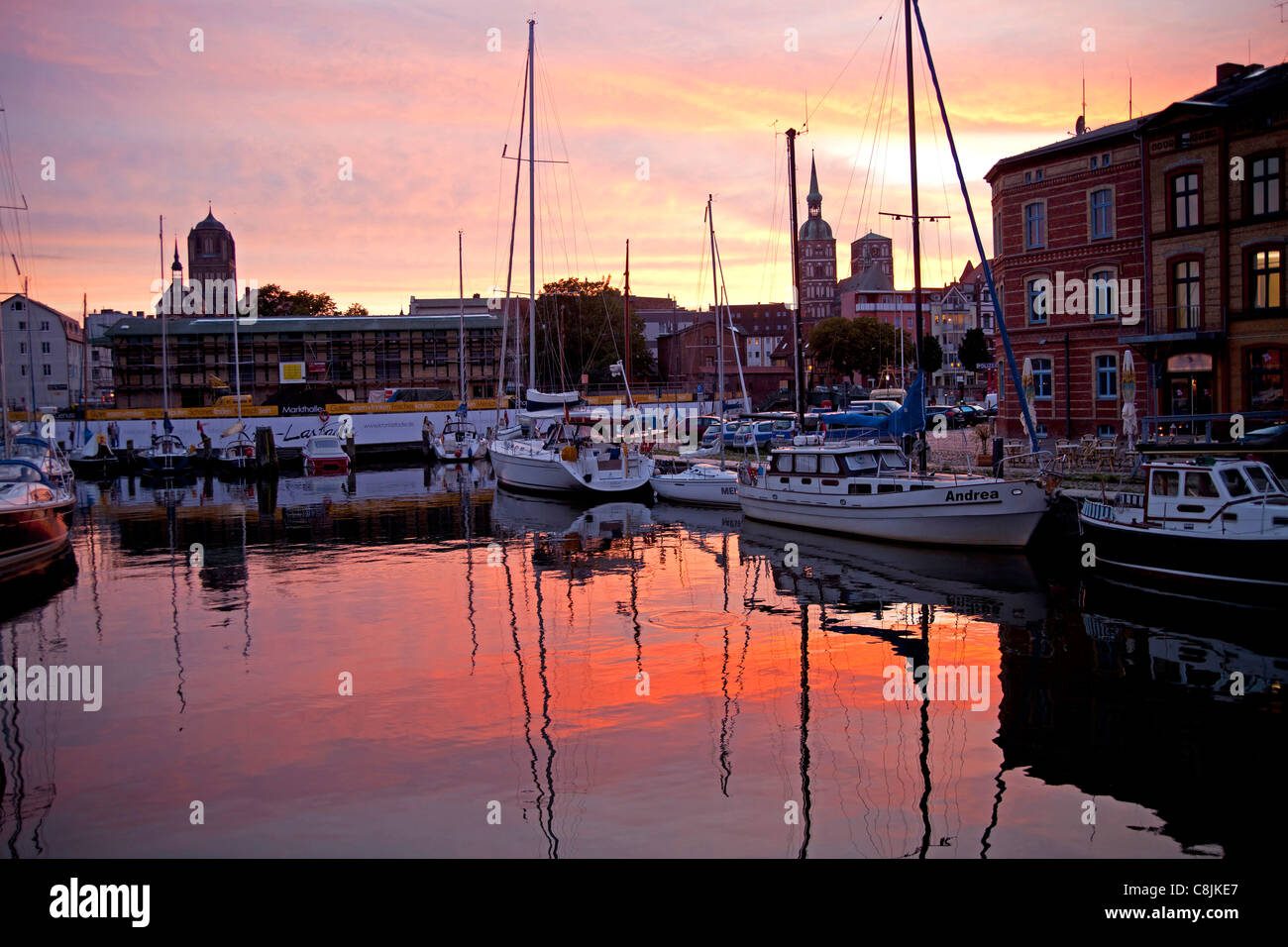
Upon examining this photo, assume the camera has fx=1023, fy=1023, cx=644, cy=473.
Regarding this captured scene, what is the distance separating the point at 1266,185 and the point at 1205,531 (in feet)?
68.6

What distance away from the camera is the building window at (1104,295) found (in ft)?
134

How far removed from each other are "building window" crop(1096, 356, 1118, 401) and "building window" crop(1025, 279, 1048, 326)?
3273 millimetres

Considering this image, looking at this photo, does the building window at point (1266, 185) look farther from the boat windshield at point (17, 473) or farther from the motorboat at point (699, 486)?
the boat windshield at point (17, 473)

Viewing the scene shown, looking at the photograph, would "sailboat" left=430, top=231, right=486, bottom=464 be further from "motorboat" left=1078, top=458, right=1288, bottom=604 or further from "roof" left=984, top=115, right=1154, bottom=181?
"motorboat" left=1078, top=458, right=1288, bottom=604

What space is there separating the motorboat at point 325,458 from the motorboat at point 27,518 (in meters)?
31.6

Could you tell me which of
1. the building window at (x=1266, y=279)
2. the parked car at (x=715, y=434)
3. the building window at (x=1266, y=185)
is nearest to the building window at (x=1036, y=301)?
the building window at (x=1266, y=279)

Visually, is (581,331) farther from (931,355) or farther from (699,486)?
(699,486)

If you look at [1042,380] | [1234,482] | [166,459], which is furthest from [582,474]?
[166,459]

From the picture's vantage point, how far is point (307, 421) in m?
74.6

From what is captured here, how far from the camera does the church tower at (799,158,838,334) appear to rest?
589ft

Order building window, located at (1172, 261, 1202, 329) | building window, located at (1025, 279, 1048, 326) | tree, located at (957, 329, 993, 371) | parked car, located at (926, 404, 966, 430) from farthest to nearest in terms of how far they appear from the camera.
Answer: tree, located at (957, 329, 993, 371) < parked car, located at (926, 404, 966, 430) < building window, located at (1025, 279, 1048, 326) < building window, located at (1172, 261, 1202, 329)

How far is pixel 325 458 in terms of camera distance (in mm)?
64500

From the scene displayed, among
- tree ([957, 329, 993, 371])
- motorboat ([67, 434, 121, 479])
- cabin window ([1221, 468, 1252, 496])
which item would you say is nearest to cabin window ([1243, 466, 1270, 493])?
cabin window ([1221, 468, 1252, 496])
